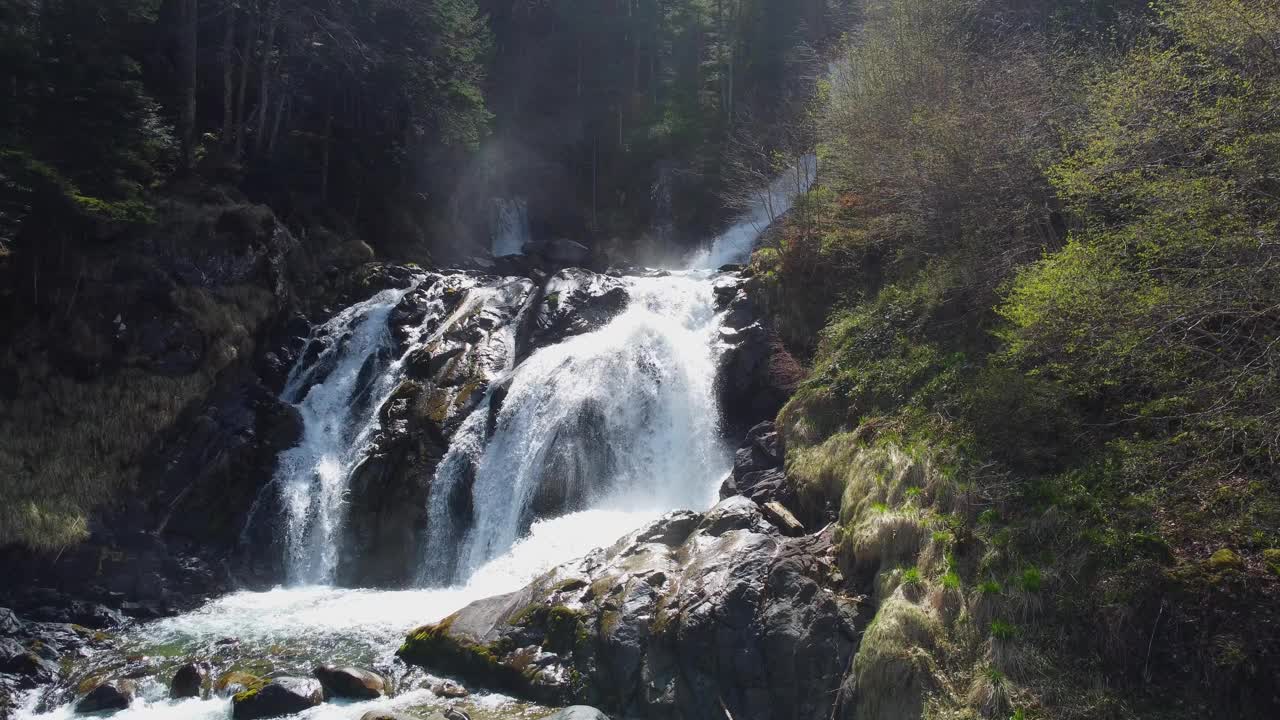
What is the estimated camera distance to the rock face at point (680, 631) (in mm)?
9406

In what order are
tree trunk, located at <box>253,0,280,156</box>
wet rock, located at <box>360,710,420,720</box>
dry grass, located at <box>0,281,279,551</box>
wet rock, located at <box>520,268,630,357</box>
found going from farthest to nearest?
tree trunk, located at <box>253,0,280,156</box> < wet rock, located at <box>520,268,630,357</box> < dry grass, located at <box>0,281,279,551</box> < wet rock, located at <box>360,710,420,720</box>

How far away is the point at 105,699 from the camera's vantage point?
11.2m

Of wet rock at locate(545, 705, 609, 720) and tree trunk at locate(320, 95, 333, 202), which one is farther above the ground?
tree trunk at locate(320, 95, 333, 202)

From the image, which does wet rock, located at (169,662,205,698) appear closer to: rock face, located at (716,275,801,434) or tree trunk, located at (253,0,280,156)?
rock face, located at (716,275,801,434)

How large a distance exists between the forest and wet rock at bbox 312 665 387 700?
1003mm

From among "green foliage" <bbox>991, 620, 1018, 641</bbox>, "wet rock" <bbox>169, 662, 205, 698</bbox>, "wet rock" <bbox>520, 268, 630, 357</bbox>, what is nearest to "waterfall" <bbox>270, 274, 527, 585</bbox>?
"wet rock" <bbox>520, 268, 630, 357</bbox>

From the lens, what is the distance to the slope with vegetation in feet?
23.8

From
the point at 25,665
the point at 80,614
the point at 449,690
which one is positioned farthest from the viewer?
the point at 80,614

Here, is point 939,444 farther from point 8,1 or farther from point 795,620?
point 8,1

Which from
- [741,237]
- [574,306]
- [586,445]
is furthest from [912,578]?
[741,237]

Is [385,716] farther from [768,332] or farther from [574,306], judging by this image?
[574,306]

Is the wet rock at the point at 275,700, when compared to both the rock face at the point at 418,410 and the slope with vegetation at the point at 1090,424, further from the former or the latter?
the slope with vegetation at the point at 1090,424

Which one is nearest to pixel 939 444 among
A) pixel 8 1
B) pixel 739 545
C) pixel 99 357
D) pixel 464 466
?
pixel 739 545

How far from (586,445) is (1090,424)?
1058cm
